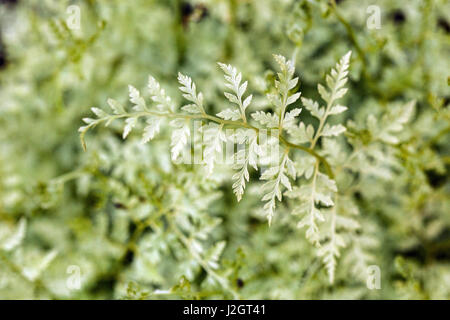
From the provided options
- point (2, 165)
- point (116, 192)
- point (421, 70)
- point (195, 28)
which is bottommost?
point (116, 192)

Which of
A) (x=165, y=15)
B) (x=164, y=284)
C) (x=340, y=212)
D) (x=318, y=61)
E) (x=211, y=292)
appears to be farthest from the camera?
(x=165, y=15)

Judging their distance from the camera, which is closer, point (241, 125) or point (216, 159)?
point (241, 125)

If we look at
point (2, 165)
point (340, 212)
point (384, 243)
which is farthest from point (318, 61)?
point (2, 165)

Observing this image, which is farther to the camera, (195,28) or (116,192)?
(195,28)

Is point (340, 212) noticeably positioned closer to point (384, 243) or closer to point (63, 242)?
point (384, 243)

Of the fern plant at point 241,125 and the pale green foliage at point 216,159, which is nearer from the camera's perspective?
the fern plant at point 241,125

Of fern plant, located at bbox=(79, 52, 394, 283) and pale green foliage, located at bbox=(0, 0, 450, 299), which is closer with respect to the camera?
fern plant, located at bbox=(79, 52, 394, 283)

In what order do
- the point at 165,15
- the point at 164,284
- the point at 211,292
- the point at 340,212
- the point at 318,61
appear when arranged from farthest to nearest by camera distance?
the point at 165,15 → the point at 318,61 → the point at 164,284 → the point at 340,212 → the point at 211,292

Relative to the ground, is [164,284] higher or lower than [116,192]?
lower
